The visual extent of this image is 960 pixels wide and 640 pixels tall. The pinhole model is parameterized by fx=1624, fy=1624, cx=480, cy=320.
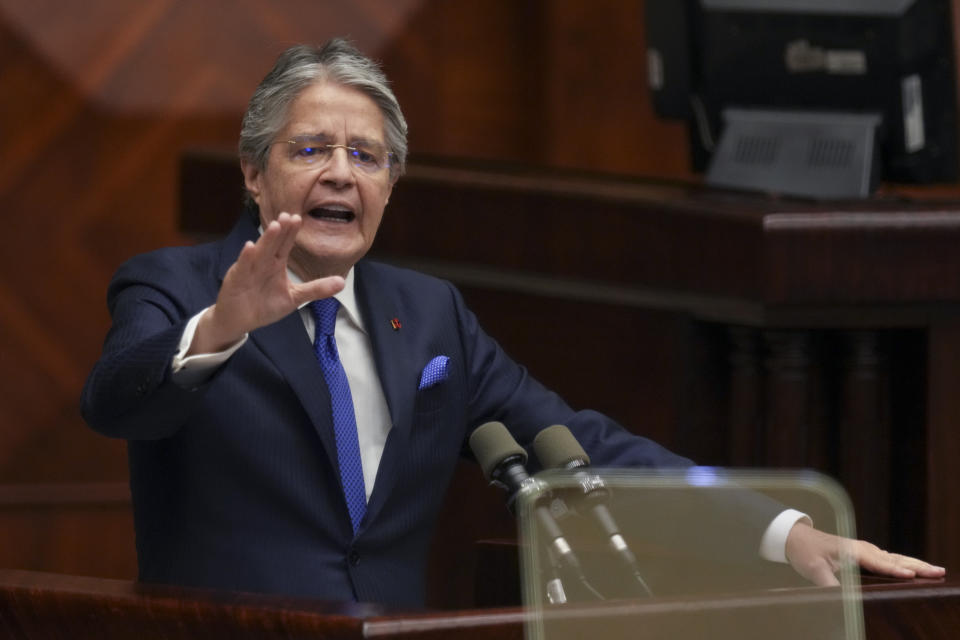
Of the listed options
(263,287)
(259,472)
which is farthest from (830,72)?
(263,287)

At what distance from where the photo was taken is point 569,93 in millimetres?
4898

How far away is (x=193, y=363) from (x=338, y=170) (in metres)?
0.36

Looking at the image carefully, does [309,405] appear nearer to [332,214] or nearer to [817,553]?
[332,214]

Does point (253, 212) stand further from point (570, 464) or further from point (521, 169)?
point (521, 169)

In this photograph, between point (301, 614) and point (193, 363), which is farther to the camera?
point (193, 363)

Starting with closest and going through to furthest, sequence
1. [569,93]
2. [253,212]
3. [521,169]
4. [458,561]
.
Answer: [253,212]
[458,561]
[521,169]
[569,93]

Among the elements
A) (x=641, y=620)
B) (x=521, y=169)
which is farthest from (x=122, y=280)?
(x=521, y=169)

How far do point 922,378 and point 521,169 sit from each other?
1038 mm

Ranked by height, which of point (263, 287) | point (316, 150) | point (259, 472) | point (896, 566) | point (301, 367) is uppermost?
point (316, 150)

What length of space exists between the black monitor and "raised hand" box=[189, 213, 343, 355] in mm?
1800

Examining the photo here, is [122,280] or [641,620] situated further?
[122,280]

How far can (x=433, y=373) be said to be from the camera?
1.93m

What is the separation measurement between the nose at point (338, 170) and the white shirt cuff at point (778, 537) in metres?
0.74

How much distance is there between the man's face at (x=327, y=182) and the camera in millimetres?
1836
